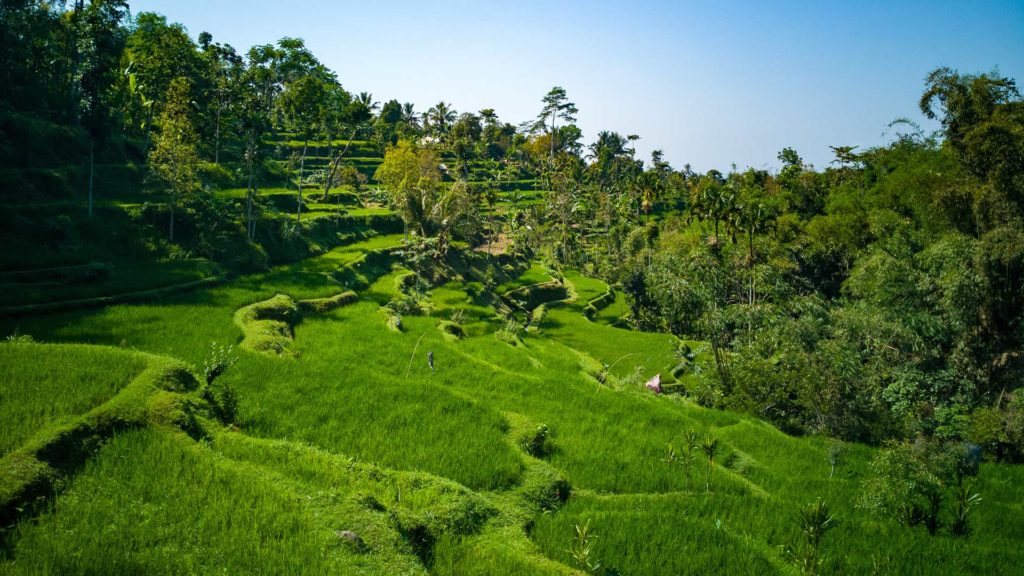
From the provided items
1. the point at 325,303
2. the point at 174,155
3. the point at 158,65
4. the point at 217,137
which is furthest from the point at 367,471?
the point at 158,65

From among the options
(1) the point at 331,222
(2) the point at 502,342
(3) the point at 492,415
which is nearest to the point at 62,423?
(3) the point at 492,415

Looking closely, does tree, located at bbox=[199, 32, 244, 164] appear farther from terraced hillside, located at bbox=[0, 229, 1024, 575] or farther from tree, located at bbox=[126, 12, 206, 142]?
terraced hillside, located at bbox=[0, 229, 1024, 575]

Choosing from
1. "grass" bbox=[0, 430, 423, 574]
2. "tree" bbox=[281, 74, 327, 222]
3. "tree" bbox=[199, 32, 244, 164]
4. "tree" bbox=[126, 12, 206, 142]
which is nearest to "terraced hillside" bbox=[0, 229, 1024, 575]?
"grass" bbox=[0, 430, 423, 574]

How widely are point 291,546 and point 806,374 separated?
58.9 ft

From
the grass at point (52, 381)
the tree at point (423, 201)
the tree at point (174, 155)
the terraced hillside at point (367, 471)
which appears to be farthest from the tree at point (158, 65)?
the grass at point (52, 381)

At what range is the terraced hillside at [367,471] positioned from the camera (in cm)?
543

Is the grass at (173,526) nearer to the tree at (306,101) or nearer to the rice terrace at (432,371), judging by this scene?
the rice terrace at (432,371)

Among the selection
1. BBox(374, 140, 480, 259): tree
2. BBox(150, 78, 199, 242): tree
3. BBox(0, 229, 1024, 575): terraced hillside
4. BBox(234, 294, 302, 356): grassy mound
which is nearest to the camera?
BBox(0, 229, 1024, 575): terraced hillside

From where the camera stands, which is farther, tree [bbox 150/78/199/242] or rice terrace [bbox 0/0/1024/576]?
tree [bbox 150/78/199/242]

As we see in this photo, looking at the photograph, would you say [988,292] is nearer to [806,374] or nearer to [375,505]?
[806,374]

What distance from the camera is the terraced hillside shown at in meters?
5.43

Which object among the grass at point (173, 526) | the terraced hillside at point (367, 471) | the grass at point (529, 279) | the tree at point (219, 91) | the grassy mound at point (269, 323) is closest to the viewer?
the grass at point (173, 526)

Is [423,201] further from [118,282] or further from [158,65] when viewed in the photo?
[118,282]

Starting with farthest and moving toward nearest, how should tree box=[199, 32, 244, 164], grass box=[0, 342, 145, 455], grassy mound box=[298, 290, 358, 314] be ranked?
tree box=[199, 32, 244, 164]
grassy mound box=[298, 290, 358, 314]
grass box=[0, 342, 145, 455]
